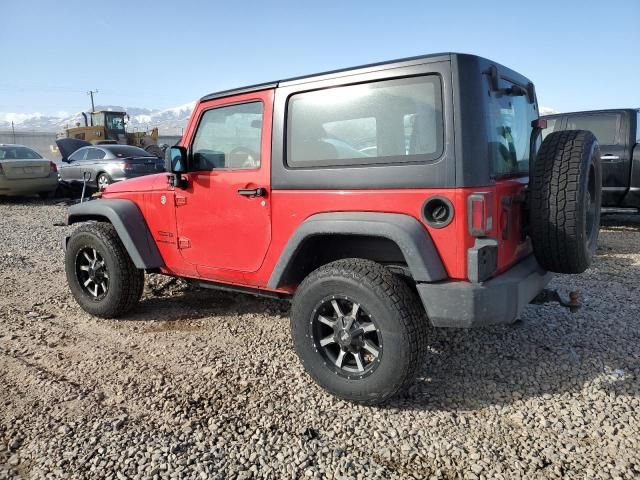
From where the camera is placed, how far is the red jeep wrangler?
248 cm

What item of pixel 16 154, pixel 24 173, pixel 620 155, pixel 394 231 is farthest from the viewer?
pixel 16 154

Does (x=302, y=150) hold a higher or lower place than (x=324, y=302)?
higher

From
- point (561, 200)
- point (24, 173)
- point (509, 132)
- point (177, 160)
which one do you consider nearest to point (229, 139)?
point (177, 160)

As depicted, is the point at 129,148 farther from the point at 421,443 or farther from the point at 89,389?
the point at 421,443

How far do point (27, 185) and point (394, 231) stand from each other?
11467mm

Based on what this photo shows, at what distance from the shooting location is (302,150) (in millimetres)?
3027

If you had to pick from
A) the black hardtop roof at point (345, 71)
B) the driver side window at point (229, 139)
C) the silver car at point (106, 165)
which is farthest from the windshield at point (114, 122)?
the black hardtop roof at point (345, 71)

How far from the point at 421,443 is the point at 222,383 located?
1.30 meters

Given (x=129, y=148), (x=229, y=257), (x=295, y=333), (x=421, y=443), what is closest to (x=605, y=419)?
(x=421, y=443)

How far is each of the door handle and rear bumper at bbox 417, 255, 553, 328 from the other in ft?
3.96

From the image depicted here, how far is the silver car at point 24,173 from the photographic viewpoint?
35.9 feet

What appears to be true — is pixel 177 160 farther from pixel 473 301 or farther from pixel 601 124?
pixel 601 124

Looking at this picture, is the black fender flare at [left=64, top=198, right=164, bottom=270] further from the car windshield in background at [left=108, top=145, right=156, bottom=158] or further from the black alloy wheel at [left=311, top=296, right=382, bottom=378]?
the car windshield in background at [left=108, top=145, right=156, bottom=158]

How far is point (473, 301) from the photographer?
2.43 metres
